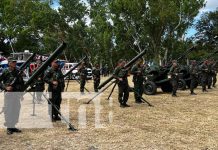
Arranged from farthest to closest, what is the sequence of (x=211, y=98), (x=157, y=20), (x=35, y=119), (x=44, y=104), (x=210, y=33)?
1. (x=210, y=33)
2. (x=157, y=20)
3. (x=211, y=98)
4. (x=44, y=104)
5. (x=35, y=119)

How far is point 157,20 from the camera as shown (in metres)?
46.0

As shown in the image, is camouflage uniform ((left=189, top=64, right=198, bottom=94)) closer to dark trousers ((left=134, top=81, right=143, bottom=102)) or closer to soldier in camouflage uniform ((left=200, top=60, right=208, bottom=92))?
soldier in camouflage uniform ((left=200, top=60, right=208, bottom=92))

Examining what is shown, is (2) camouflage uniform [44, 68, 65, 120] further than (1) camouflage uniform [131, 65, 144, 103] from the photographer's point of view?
No

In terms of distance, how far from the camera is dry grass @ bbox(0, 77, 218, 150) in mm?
9477

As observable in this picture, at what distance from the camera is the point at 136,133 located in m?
10.7

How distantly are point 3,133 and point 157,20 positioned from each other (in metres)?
36.6

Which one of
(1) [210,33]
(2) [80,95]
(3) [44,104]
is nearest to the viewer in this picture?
(3) [44,104]

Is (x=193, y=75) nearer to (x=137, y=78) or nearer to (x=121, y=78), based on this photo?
(x=137, y=78)

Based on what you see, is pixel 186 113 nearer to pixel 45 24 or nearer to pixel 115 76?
pixel 115 76

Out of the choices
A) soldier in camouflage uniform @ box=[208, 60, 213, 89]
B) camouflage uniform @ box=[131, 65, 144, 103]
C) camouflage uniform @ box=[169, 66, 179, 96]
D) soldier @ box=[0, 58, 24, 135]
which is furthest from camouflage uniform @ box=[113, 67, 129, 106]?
soldier in camouflage uniform @ box=[208, 60, 213, 89]

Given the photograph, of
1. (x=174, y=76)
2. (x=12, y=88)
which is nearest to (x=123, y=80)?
(x=174, y=76)

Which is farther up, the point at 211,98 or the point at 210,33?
the point at 210,33

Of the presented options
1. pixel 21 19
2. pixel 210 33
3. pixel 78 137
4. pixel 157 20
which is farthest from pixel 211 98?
pixel 210 33

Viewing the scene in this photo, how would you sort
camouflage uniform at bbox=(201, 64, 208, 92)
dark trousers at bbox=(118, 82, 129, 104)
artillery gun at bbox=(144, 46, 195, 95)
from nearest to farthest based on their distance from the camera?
1. dark trousers at bbox=(118, 82, 129, 104)
2. artillery gun at bbox=(144, 46, 195, 95)
3. camouflage uniform at bbox=(201, 64, 208, 92)
